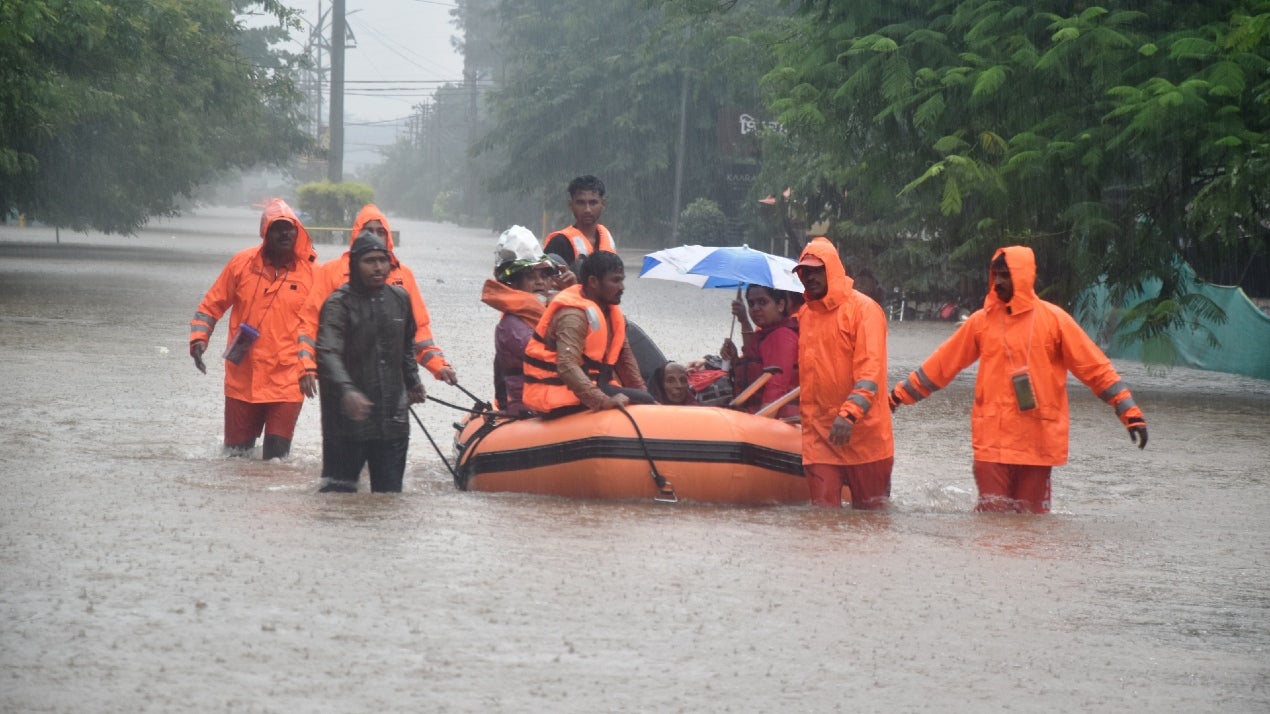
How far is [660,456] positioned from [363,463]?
1.57m

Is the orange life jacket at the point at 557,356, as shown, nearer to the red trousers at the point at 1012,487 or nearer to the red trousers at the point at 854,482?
the red trousers at the point at 854,482

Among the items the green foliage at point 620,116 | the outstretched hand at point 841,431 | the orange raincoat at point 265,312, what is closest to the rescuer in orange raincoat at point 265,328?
the orange raincoat at point 265,312

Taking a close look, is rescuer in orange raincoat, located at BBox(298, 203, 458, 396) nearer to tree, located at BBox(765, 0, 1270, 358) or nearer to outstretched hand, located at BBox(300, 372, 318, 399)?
outstretched hand, located at BBox(300, 372, 318, 399)

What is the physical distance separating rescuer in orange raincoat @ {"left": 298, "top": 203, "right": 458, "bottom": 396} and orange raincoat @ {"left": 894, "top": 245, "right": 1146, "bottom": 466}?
2.84 m

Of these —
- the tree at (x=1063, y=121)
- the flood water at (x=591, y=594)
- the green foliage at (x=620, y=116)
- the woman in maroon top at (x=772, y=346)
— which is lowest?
the flood water at (x=591, y=594)

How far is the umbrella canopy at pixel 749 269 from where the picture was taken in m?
10.1

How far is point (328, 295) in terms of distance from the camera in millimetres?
8891

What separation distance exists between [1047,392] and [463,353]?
10803mm

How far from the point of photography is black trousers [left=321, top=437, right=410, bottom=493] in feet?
27.7

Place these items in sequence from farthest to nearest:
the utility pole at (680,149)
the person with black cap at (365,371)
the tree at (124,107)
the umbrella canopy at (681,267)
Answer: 1. the utility pole at (680,149)
2. the tree at (124,107)
3. the umbrella canopy at (681,267)
4. the person with black cap at (365,371)

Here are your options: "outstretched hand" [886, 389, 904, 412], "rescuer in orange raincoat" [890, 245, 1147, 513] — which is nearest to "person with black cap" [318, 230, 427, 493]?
"outstretched hand" [886, 389, 904, 412]

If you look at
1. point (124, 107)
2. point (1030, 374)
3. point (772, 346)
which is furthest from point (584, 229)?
point (124, 107)

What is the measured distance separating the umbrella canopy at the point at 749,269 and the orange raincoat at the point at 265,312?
8.04ft

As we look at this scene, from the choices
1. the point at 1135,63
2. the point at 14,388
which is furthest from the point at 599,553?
the point at 1135,63
